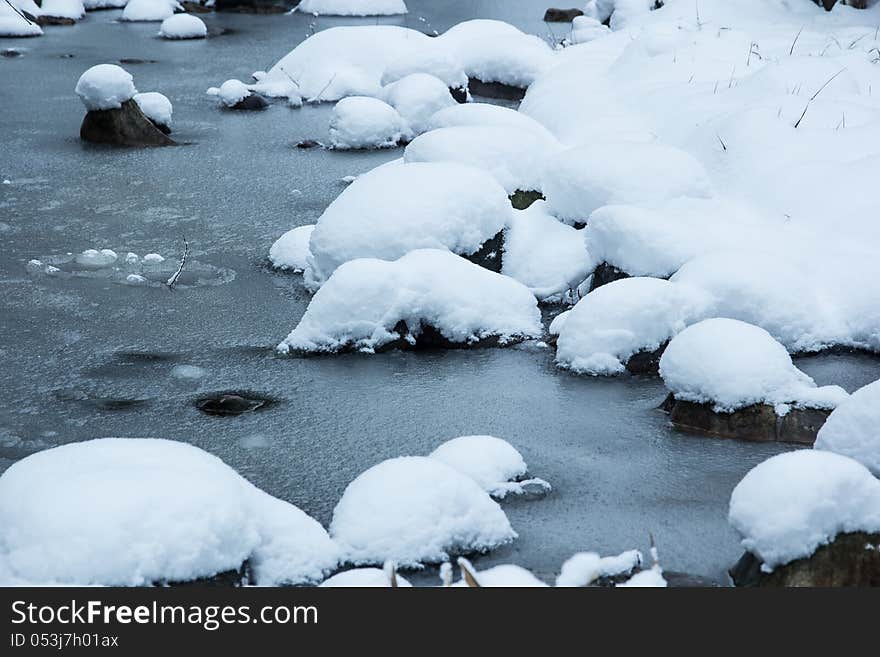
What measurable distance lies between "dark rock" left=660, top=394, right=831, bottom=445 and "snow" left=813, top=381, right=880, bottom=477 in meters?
0.66

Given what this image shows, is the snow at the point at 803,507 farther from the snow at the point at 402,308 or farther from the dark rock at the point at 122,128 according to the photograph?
the dark rock at the point at 122,128

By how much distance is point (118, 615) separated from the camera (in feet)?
10.9

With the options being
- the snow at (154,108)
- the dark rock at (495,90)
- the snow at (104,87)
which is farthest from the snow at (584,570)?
the dark rock at (495,90)

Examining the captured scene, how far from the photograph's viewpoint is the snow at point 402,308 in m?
6.61

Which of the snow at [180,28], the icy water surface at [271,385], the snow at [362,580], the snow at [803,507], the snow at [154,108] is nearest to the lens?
the snow at [362,580]

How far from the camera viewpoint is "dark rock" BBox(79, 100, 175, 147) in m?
11.6

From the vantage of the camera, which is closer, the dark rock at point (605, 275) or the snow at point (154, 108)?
the dark rock at point (605, 275)

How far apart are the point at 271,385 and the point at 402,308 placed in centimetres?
99

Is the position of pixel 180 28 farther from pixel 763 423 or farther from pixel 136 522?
pixel 136 522

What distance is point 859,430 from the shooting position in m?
4.76

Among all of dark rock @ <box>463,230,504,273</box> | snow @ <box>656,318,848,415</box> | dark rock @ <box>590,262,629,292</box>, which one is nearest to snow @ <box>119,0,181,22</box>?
dark rock @ <box>463,230,504,273</box>

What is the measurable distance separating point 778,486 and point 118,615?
2.21 meters

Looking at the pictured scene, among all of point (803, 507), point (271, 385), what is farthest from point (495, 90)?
point (803, 507)

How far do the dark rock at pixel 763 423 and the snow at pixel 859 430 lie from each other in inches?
26.2
